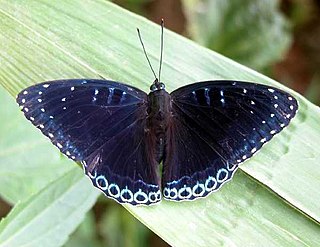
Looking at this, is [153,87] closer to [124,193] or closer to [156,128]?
[156,128]

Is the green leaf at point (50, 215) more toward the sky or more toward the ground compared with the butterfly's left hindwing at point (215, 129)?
more toward the ground

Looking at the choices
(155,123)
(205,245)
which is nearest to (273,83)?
(155,123)

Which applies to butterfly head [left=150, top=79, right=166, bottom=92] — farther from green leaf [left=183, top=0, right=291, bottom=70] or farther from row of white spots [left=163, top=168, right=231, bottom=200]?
green leaf [left=183, top=0, right=291, bottom=70]

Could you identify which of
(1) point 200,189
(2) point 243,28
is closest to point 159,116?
(1) point 200,189

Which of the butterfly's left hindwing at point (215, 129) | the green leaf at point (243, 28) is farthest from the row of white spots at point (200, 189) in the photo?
the green leaf at point (243, 28)

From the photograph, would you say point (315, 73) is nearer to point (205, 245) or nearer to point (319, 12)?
point (319, 12)

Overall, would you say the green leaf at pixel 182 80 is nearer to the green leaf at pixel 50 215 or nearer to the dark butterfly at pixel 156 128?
the dark butterfly at pixel 156 128

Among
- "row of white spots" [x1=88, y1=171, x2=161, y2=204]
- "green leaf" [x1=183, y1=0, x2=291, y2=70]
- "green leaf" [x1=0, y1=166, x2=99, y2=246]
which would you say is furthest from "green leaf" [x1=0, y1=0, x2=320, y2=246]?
"green leaf" [x1=183, y1=0, x2=291, y2=70]
